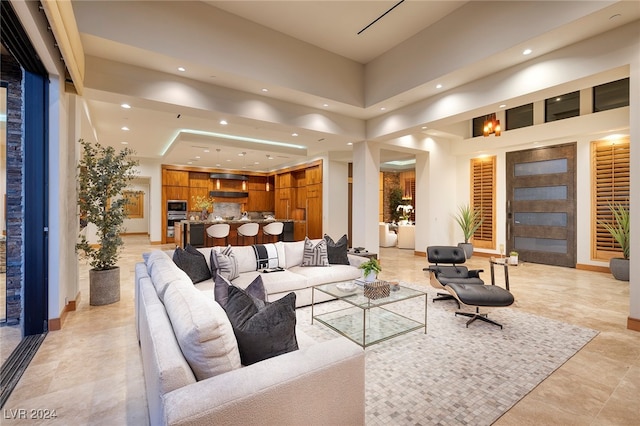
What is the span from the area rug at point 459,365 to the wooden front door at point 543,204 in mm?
4170

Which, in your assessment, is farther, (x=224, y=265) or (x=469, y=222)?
(x=469, y=222)

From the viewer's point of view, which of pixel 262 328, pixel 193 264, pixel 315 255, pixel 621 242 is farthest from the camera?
pixel 621 242

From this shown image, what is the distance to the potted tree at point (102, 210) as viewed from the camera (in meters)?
4.00

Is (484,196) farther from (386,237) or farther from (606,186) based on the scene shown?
(386,237)

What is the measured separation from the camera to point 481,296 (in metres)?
3.24

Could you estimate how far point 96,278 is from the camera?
4.05 metres

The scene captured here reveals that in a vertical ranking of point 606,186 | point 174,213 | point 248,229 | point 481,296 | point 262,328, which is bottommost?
point 481,296

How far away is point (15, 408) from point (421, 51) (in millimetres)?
5772

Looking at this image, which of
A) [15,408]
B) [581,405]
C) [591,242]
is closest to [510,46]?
[581,405]

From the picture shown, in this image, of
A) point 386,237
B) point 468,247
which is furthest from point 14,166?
point 386,237

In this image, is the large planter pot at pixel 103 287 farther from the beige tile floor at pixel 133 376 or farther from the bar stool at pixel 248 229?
the bar stool at pixel 248 229

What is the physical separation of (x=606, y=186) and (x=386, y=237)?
556cm

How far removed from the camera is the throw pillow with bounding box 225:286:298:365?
148 cm

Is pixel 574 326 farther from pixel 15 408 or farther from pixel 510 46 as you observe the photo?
pixel 15 408
